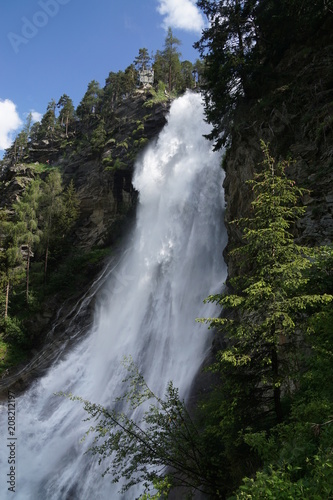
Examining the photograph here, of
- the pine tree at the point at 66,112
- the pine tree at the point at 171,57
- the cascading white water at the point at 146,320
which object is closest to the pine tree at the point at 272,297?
the cascading white water at the point at 146,320

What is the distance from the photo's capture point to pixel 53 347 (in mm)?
23422

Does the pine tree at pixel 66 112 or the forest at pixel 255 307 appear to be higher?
the pine tree at pixel 66 112

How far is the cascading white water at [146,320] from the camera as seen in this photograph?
13805 millimetres

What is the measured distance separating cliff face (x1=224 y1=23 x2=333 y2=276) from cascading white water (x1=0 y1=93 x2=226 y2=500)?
5.98m

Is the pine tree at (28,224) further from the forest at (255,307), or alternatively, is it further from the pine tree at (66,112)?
the pine tree at (66,112)

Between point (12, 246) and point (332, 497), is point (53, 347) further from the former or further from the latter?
point (332, 497)

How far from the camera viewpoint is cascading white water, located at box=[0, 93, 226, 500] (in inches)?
543

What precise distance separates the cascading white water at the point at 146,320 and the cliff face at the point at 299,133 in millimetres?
5982

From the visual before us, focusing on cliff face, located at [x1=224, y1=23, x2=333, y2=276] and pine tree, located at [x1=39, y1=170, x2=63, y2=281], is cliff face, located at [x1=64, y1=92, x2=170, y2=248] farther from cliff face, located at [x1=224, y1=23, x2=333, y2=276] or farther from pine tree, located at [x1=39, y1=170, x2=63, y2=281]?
cliff face, located at [x1=224, y1=23, x2=333, y2=276]

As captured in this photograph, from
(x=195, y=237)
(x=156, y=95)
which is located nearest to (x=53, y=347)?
(x=195, y=237)

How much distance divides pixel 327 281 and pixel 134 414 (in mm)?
12045

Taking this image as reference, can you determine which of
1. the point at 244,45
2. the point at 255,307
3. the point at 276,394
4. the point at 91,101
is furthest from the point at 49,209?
the point at 91,101

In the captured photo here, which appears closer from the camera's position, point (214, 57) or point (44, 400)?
point (214, 57)

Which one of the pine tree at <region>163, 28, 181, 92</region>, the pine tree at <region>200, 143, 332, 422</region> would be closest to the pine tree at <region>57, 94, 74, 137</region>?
the pine tree at <region>163, 28, 181, 92</region>
